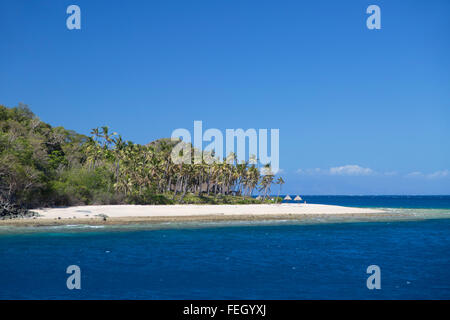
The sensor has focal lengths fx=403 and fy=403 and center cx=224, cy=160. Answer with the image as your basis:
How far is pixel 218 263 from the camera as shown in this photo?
2334 centimetres

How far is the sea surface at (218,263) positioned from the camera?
16656 millimetres

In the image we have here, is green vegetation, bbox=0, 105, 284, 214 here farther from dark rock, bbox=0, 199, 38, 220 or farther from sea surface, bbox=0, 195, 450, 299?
sea surface, bbox=0, 195, 450, 299

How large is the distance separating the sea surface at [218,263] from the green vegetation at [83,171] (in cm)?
1240

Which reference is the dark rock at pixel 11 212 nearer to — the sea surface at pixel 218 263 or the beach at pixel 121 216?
the beach at pixel 121 216

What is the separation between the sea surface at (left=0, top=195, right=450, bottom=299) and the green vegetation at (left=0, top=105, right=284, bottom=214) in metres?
12.4

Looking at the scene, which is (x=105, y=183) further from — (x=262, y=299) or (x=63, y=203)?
(x=262, y=299)

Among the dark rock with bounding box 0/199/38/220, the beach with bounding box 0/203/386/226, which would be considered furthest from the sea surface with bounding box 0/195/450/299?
the dark rock with bounding box 0/199/38/220

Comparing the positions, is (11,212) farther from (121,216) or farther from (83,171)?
(83,171)

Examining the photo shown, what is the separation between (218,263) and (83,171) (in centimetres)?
4568

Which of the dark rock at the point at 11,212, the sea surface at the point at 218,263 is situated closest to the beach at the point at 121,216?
the dark rock at the point at 11,212
